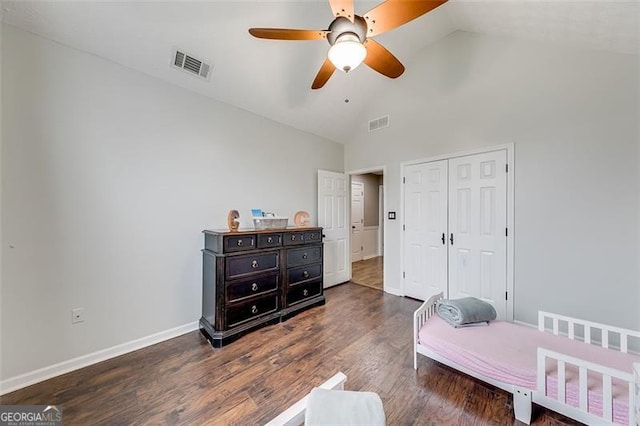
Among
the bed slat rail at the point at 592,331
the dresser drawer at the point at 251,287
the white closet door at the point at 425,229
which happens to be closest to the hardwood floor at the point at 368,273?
the white closet door at the point at 425,229

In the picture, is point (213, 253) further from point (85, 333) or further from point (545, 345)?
point (545, 345)

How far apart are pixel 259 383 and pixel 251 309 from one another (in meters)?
0.84

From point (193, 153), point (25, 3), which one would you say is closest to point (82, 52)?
point (25, 3)

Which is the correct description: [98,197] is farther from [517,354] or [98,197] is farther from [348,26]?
[517,354]

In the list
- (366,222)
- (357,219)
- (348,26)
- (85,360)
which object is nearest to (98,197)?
(85,360)

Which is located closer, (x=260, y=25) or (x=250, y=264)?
(x=260, y=25)

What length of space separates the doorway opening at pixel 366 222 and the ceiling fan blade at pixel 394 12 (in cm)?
409

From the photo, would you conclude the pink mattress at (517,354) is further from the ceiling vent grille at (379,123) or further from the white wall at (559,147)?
the ceiling vent grille at (379,123)

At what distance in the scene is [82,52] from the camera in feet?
6.59

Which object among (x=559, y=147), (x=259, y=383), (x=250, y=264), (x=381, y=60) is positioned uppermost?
(x=381, y=60)

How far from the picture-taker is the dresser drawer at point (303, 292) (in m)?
2.96

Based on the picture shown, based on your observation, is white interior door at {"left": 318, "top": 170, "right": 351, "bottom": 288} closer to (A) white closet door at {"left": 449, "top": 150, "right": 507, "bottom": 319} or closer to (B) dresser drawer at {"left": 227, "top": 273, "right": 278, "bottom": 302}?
(B) dresser drawer at {"left": 227, "top": 273, "right": 278, "bottom": 302}

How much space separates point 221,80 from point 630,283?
4.41 meters

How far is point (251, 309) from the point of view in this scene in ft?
8.36
